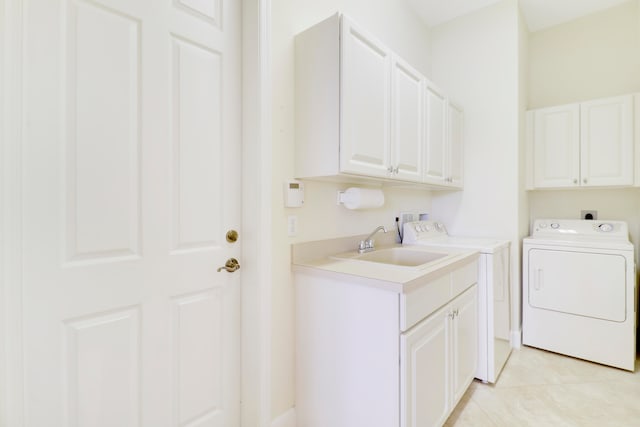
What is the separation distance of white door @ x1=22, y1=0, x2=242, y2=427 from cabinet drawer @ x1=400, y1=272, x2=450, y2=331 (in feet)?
2.58

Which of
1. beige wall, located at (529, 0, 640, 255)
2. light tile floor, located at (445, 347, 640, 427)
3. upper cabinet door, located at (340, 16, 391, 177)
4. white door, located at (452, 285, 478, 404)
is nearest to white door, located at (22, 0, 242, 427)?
upper cabinet door, located at (340, 16, 391, 177)

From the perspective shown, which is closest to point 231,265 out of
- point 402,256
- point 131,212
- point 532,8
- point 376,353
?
point 131,212

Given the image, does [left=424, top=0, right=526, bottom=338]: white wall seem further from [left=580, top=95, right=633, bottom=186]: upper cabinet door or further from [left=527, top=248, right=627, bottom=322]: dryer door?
[left=580, top=95, right=633, bottom=186]: upper cabinet door

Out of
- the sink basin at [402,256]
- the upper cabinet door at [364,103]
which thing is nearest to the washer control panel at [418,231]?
the sink basin at [402,256]

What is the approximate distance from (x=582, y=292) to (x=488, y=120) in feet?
5.23

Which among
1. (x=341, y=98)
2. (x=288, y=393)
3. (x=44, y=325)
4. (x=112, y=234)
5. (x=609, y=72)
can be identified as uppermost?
(x=609, y=72)

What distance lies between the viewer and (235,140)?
4.86 feet

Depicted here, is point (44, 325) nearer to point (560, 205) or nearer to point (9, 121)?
point (9, 121)

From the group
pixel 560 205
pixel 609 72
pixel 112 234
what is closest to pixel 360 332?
pixel 112 234

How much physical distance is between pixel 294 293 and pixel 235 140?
83 cm

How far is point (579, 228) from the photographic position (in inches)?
107

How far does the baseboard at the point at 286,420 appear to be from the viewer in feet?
5.03

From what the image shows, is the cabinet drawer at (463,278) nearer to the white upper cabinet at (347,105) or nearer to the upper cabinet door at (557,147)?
the white upper cabinet at (347,105)

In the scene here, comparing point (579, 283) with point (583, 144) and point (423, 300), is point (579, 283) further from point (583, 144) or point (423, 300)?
point (423, 300)
